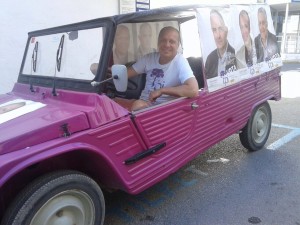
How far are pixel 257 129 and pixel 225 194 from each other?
57.7 inches

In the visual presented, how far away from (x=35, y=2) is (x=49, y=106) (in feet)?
14.7

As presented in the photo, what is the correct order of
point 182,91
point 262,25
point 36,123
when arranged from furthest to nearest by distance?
point 262,25, point 182,91, point 36,123

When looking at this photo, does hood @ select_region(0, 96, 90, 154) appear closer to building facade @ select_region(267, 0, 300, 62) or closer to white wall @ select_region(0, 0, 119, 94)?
white wall @ select_region(0, 0, 119, 94)

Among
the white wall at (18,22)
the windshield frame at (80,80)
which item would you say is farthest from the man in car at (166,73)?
the white wall at (18,22)

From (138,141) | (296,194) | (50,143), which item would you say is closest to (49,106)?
(50,143)

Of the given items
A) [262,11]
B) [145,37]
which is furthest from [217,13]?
[262,11]

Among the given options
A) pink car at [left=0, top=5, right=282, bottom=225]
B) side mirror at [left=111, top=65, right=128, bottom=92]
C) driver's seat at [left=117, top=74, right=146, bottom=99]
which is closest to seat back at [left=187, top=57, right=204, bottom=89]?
pink car at [left=0, top=5, right=282, bottom=225]

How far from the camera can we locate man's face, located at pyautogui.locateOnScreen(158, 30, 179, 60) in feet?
10.8

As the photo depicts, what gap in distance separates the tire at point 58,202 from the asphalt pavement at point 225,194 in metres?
0.67

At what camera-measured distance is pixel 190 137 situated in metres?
3.18

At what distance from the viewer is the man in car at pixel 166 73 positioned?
304 cm

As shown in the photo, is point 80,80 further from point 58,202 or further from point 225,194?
point 225,194

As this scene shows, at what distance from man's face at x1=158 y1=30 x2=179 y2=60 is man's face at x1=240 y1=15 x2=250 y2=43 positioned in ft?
3.34

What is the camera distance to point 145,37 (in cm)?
415
